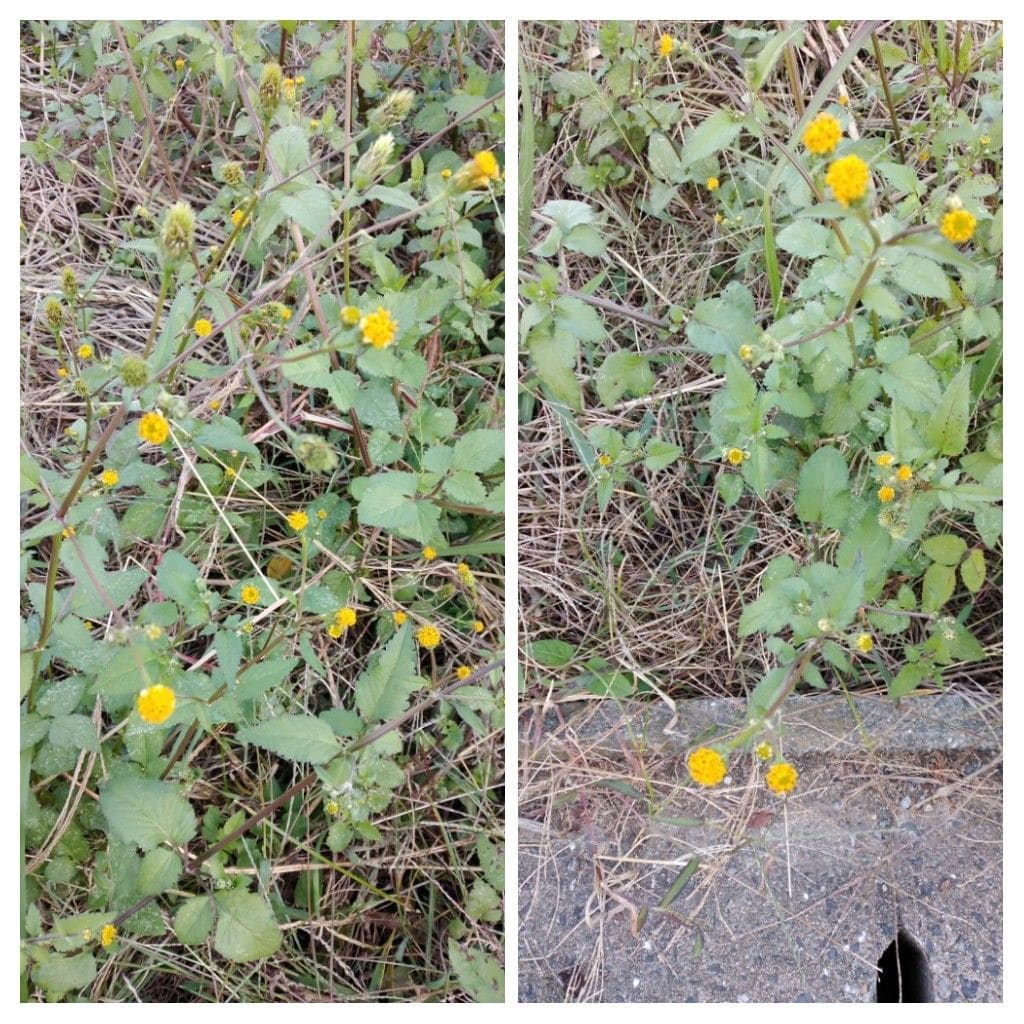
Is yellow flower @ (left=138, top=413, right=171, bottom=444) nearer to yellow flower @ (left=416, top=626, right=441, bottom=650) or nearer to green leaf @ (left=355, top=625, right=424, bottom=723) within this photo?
green leaf @ (left=355, top=625, right=424, bottom=723)

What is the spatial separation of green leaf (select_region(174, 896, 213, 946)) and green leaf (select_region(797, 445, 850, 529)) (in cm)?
119

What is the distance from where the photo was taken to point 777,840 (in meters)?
1.46

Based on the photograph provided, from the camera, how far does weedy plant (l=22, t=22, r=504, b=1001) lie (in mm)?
1222

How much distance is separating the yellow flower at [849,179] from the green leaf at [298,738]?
40.7 inches

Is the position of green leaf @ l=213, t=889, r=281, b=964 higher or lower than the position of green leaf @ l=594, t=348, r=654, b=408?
lower

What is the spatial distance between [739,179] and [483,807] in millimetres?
1433

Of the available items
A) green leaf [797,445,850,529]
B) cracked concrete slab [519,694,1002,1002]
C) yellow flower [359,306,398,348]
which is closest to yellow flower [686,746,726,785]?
cracked concrete slab [519,694,1002,1002]

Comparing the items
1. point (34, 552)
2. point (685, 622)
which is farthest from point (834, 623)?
point (34, 552)

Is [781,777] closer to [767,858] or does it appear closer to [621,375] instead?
[767,858]

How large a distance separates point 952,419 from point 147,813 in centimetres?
139

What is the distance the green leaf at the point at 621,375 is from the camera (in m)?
1.60

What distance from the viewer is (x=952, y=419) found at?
1.25m
